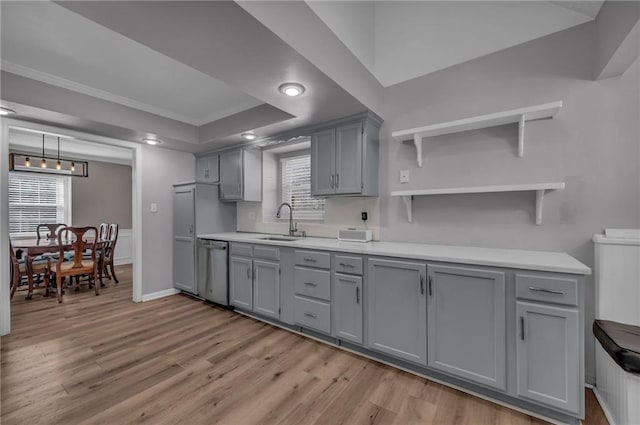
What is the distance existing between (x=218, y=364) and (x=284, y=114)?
2440 millimetres

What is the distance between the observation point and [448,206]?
2400 mm

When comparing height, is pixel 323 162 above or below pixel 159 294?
above

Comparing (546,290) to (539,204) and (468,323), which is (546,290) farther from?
(539,204)

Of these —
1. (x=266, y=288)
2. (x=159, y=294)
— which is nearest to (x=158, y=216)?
(x=159, y=294)

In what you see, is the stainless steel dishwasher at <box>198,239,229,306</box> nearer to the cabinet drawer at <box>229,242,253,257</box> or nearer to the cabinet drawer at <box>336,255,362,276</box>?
the cabinet drawer at <box>229,242,253,257</box>

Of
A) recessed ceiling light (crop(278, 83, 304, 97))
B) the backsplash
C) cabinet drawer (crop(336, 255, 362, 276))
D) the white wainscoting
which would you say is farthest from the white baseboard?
recessed ceiling light (crop(278, 83, 304, 97))

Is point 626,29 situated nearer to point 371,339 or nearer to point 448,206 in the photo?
point 448,206

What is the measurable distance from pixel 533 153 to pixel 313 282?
2.07 meters

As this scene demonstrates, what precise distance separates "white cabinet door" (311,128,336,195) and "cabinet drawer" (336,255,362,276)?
30.6 inches

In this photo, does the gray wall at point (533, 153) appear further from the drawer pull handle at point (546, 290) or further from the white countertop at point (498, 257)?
the drawer pull handle at point (546, 290)

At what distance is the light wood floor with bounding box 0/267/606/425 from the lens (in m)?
1.62

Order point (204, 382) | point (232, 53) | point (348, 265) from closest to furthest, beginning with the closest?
point (232, 53) → point (204, 382) → point (348, 265)

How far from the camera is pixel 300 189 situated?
12.1ft

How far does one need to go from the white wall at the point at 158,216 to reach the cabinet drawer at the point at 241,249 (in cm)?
139
